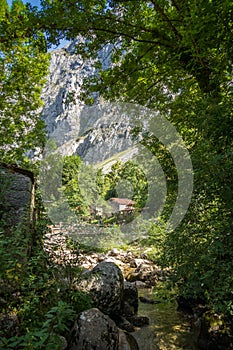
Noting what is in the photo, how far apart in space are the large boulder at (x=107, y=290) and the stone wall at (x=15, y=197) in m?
2.51

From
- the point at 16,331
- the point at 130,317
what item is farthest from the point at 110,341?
the point at 130,317

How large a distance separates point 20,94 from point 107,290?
8983 millimetres

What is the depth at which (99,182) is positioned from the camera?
19656mm

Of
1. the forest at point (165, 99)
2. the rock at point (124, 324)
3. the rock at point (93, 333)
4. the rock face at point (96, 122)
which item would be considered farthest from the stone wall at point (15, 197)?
the rock at point (124, 324)

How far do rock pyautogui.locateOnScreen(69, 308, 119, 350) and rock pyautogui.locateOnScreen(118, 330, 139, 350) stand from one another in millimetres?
487

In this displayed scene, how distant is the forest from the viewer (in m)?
2.95

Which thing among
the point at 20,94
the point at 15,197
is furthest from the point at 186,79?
the point at 20,94

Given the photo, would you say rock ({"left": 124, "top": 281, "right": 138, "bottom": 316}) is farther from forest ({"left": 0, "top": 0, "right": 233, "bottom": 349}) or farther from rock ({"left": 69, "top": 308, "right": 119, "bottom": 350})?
rock ({"left": 69, "top": 308, "right": 119, "bottom": 350})

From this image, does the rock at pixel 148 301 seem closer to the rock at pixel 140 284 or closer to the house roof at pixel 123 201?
the rock at pixel 140 284

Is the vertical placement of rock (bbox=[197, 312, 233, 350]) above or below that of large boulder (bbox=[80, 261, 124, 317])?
below

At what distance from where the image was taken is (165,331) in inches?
241

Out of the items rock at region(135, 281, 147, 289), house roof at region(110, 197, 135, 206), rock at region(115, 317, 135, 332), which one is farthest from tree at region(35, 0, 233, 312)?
house roof at region(110, 197, 135, 206)

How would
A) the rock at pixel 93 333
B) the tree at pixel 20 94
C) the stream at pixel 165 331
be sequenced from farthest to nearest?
the tree at pixel 20 94, the stream at pixel 165 331, the rock at pixel 93 333

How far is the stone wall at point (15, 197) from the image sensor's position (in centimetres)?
366
